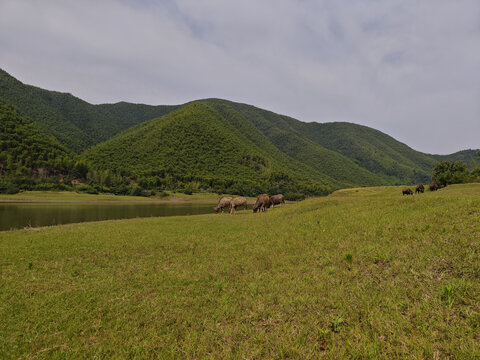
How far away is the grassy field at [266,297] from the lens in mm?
4539

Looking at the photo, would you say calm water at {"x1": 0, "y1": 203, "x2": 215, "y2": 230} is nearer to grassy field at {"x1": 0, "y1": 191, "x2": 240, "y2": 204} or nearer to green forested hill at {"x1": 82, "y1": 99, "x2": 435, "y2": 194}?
grassy field at {"x1": 0, "y1": 191, "x2": 240, "y2": 204}

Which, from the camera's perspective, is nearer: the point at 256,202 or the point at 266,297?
the point at 266,297

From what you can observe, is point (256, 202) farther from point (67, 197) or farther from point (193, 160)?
point (193, 160)

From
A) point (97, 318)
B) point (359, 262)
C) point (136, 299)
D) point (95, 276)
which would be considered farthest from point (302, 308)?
point (95, 276)

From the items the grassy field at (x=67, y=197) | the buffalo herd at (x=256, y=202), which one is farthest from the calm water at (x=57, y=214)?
the grassy field at (x=67, y=197)

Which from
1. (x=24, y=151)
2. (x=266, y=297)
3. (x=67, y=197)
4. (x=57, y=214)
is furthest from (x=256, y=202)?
(x=24, y=151)

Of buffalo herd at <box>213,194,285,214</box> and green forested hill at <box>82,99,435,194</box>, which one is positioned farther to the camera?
green forested hill at <box>82,99,435,194</box>

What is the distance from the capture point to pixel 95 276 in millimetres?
8766

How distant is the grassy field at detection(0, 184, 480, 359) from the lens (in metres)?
4.54

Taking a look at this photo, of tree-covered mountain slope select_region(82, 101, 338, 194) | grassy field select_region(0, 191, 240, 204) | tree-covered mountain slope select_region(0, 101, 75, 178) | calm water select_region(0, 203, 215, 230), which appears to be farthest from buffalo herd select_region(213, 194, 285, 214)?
tree-covered mountain slope select_region(0, 101, 75, 178)

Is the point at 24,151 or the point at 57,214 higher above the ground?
the point at 24,151

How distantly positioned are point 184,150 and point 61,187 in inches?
3361

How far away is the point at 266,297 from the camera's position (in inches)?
262

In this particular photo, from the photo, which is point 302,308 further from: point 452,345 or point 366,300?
point 452,345
